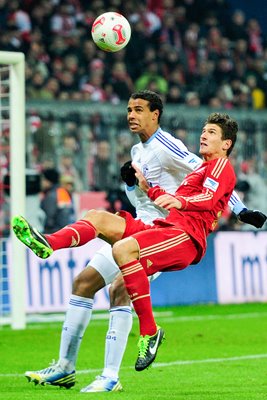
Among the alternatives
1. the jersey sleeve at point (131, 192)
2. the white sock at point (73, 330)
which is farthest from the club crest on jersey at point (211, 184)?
the white sock at point (73, 330)

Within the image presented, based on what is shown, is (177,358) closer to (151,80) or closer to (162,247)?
(162,247)

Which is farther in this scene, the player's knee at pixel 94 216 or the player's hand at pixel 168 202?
the player's knee at pixel 94 216

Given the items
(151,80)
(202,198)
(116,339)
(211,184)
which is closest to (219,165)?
(211,184)

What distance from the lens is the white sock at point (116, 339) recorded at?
331 inches

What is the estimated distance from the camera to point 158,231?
822 centimetres

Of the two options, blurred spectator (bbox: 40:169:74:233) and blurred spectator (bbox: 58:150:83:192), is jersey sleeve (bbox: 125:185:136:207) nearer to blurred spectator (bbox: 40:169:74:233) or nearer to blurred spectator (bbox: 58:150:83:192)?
blurred spectator (bbox: 40:169:74:233)

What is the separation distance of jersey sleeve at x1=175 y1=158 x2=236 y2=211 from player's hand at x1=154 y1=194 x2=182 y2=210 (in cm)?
5

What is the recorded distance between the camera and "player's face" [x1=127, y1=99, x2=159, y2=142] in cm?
909

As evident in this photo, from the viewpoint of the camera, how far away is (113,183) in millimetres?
19906

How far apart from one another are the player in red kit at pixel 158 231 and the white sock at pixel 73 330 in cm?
70

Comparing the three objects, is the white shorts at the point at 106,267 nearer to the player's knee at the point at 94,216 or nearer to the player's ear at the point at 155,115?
the player's knee at the point at 94,216

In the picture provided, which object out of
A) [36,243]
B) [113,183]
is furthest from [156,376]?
[113,183]

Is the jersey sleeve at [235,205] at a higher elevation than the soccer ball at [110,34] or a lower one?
lower

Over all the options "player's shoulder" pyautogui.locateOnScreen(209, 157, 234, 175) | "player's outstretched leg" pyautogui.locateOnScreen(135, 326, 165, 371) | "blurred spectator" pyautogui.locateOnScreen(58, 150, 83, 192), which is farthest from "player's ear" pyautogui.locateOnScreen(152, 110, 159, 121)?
"blurred spectator" pyautogui.locateOnScreen(58, 150, 83, 192)
